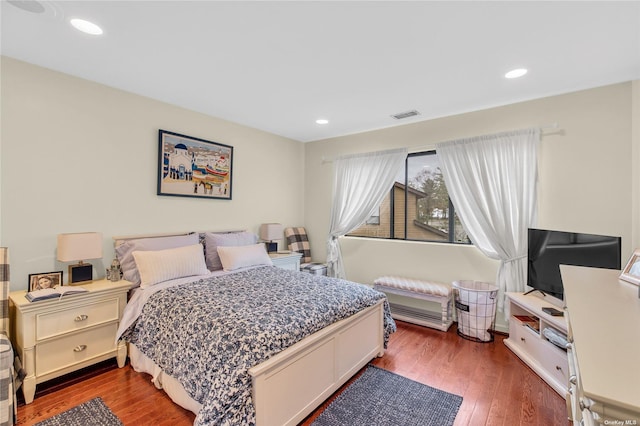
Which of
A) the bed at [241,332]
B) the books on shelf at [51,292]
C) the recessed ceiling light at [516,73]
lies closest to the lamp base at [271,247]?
the bed at [241,332]

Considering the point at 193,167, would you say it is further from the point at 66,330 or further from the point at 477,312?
the point at 477,312

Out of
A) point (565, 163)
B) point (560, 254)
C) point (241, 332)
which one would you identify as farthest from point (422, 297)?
point (241, 332)

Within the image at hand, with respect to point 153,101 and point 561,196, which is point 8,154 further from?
Result: point 561,196

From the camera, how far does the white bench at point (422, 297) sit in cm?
330

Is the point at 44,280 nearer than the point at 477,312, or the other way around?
the point at 44,280

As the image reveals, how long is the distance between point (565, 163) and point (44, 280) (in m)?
4.89

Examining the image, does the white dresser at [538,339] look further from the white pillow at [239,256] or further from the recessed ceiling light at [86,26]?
the recessed ceiling light at [86,26]

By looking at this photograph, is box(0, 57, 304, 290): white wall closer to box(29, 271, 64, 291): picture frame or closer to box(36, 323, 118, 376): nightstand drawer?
box(29, 271, 64, 291): picture frame

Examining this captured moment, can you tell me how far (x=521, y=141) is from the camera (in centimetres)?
304

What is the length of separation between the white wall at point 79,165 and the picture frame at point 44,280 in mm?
134

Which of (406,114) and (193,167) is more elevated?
(406,114)

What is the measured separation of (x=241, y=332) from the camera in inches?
66.9

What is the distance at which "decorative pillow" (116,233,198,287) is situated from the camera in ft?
8.86

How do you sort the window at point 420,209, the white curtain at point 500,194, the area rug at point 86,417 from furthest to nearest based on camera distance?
the window at point 420,209
the white curtain at point 500,194
the area rug at point 86,417
